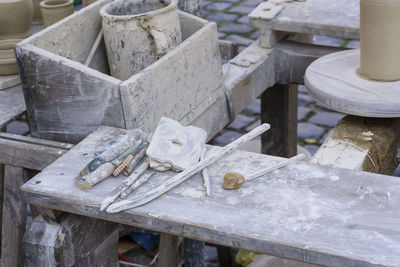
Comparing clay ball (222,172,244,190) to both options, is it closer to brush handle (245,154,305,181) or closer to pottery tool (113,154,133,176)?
brush handle (245,154,305,181)

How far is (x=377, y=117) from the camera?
84.4 inches

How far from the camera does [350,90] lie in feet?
6.85

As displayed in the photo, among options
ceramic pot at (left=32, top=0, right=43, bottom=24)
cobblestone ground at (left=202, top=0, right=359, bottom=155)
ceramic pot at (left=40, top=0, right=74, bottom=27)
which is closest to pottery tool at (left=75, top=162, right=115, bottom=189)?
ceramic pot at (left=40, top=0, right=74, bottom=27)

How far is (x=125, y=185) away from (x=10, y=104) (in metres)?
0.93

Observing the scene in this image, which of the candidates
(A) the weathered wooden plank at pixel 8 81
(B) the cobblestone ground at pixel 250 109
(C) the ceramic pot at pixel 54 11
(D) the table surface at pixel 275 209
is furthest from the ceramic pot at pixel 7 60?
(B) the cobblestone ground at pixel 250 109

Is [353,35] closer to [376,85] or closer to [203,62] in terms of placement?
[376,85]

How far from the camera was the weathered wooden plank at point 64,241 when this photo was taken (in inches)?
65.5

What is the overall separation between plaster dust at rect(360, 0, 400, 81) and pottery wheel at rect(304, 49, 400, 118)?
1.6 inches

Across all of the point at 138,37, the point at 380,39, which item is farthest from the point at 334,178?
the point at 138,37

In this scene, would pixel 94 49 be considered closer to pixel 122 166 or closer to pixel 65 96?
pixel 65 96

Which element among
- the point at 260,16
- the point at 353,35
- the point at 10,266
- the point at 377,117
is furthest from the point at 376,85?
the point at 10,266

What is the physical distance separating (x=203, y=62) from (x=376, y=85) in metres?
0.60

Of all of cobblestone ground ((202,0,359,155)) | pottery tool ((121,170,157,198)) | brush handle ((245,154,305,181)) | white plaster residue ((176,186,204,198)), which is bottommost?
cobblestone ground ((202,0,359,155))

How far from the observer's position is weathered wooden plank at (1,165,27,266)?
233 cm
